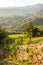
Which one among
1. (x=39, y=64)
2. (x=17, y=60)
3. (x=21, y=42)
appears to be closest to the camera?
(x=39, y=64)

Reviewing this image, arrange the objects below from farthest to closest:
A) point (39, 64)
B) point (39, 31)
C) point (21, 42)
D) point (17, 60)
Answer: point (39, 31)
point (21, 42)
point (17, 60)
point (39, 64)

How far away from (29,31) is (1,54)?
12.3m

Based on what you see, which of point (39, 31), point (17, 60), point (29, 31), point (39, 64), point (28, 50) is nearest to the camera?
point (39, 64)

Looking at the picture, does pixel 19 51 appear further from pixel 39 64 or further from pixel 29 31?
pixel 29 31

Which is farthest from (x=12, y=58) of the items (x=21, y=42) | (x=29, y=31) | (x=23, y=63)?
(x=29, y=31)

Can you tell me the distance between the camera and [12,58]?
29.5 m

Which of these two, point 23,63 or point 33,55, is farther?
point 33,55

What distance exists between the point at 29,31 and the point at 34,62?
637 inches

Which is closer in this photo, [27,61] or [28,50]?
[27,61]

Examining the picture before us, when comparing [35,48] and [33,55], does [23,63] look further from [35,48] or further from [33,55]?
[35,48]

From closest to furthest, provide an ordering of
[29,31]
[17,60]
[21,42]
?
[17,60], [21,42], [29,31]

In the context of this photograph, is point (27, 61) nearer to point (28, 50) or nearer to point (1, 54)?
point (28, 50)

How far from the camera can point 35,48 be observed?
1192 inches

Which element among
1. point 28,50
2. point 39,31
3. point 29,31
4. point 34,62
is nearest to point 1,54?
point 28,50
